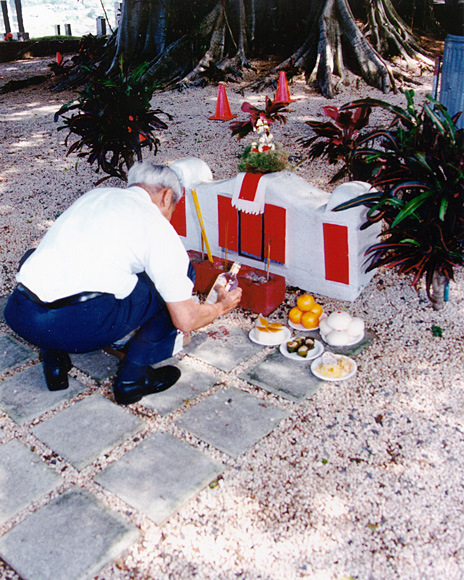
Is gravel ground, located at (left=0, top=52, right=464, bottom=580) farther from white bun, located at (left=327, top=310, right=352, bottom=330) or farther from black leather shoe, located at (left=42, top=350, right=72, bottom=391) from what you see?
black leather shoe, located at (left=42, top=350, right=72, bottom=391)

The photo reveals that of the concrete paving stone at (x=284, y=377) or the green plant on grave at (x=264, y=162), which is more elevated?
the green plant on grave at (x=264, y=162)

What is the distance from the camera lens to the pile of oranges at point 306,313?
3713 millimetres

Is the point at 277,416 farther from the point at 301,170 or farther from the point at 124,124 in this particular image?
the point at 301,170

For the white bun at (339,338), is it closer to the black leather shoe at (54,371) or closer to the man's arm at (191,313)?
the man's arm at (191,313)

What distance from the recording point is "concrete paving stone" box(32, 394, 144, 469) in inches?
108

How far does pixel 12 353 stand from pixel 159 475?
5.18 feet

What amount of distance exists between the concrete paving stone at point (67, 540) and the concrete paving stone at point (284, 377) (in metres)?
1.17

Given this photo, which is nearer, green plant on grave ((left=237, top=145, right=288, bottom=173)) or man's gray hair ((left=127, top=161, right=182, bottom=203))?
man's gray hair ((left=127, top=161, right=182, bottom=203))

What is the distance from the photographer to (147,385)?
3127 mm

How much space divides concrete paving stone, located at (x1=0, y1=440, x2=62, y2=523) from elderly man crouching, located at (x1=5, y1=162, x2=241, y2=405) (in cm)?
55

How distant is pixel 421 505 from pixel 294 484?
556 millimetres

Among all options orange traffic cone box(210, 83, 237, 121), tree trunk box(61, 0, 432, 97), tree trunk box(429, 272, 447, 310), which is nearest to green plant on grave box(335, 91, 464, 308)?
tree trunk box(429, 272, 447, 310)

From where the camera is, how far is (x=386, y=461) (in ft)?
8.60

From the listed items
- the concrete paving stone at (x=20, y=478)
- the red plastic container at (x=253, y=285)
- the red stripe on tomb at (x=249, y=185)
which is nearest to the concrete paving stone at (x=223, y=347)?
the red plastic container at (x=253, y=285)
